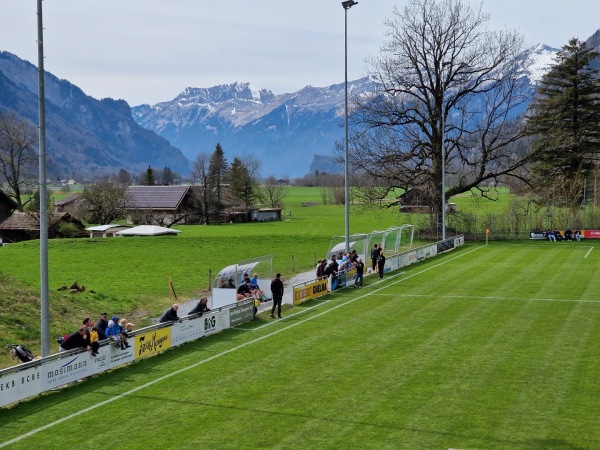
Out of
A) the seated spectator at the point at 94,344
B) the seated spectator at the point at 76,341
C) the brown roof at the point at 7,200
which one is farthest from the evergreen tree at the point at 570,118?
the seated spectator at the point at 76,341

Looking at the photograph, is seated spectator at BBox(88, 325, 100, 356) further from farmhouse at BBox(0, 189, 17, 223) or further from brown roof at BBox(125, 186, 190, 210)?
brown roof at BBox(125, 186, 190, 210)

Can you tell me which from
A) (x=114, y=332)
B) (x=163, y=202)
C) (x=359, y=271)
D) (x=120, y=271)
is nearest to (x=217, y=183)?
(x=163, y=202)

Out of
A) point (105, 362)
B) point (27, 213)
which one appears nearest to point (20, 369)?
point (105, 362)

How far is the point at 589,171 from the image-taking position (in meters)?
69.4

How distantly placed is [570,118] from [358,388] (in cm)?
6175

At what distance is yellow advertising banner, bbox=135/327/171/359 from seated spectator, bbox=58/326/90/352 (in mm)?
1930

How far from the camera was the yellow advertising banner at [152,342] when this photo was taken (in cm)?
2078

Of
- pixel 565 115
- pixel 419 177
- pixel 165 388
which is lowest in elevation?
pixel 165 388

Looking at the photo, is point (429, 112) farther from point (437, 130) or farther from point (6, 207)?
point (6, 207)

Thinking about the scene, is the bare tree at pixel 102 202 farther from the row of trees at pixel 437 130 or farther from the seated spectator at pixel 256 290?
the seated spectator at pixel 256 290

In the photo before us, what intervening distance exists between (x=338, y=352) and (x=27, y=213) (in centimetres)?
5973

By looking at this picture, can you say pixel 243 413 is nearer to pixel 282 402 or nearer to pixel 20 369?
pixel 282 402

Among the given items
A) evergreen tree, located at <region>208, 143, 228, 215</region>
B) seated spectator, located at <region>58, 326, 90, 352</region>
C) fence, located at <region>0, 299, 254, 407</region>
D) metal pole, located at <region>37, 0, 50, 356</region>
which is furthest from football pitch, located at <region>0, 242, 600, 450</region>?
evergreen tree, located at <region>208, 143, 228, 215</region>

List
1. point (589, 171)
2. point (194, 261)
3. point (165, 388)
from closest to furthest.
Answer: point (165, 388) → point (194, 261) → point (589, 171)
